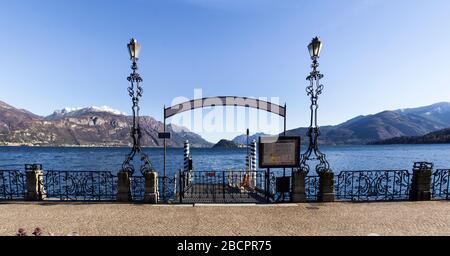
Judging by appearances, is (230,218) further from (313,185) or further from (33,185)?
(33,185)

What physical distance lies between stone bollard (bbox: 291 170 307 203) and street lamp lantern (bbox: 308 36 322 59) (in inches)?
200

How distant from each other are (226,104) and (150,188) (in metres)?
5.27

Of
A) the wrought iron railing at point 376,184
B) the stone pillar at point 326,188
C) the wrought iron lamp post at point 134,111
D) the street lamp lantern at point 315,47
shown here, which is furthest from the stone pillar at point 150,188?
the street lamp lantern at point 315,47

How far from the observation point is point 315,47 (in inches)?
409

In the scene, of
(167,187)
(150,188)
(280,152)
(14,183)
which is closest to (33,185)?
(14,183)

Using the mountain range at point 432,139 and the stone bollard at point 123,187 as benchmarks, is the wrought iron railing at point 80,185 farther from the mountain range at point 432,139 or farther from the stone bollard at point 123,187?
the mountain range at point 432,139

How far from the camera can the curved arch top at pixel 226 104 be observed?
39.3 feet

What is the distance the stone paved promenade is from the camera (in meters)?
6.98

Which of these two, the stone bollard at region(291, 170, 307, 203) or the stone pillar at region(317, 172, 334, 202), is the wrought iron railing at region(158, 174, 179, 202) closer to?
the stone bollard at region(291, 170, 307, 203)

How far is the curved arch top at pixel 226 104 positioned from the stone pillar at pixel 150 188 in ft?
10.6

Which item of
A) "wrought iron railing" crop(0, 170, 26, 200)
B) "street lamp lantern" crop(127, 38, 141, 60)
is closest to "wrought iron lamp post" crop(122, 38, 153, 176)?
"street lamp lantern" crop(127, 38, 141, 60)
